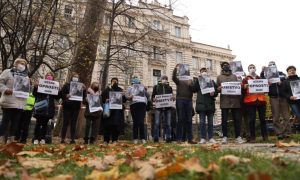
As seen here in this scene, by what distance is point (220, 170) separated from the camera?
2.26m

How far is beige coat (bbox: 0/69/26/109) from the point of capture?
761 centimetres

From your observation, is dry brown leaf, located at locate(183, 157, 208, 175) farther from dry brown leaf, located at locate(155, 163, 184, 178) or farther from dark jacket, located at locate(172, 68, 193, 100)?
dark jacket, located at locate(172, 68, 193, 100)

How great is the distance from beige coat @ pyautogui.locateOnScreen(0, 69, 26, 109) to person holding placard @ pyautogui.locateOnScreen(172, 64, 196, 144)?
386 cm

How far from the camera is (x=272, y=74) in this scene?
9.20m

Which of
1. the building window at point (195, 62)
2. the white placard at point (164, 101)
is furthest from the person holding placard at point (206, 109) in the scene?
the building window at point (195, 62)

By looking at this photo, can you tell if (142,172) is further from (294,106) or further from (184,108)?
(294,106)

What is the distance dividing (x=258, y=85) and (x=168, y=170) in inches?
272

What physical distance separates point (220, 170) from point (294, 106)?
7.84 m

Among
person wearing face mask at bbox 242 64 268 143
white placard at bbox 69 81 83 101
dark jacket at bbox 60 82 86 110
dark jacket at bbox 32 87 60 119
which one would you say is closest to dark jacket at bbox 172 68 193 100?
person wearing face mask at bbox 242 64 268 143

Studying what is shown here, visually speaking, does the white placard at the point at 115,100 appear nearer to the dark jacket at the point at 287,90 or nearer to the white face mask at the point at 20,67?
the white face mask at the point at 20,67

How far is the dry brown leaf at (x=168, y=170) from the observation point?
7.29 ft

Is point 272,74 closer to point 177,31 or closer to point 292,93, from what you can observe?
point 292,93

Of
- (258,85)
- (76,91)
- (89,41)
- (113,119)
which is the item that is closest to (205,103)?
(258,85)

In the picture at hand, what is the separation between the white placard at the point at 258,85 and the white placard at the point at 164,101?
2282 mm
